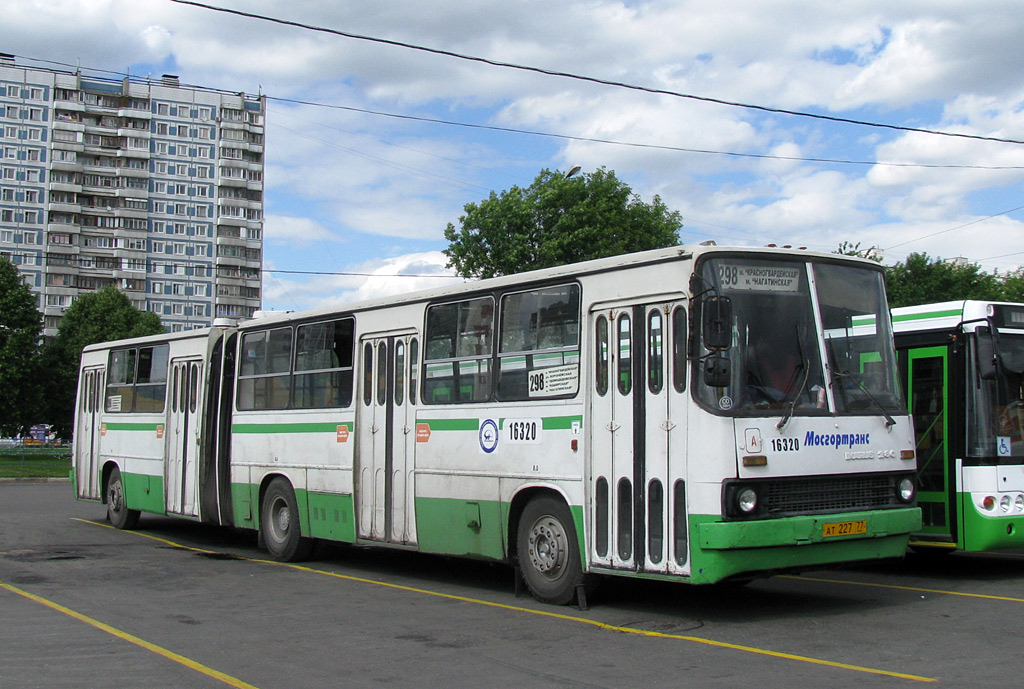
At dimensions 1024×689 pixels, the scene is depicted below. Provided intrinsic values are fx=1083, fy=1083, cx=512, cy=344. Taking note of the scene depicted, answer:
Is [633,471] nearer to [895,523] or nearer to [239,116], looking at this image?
[895,523]

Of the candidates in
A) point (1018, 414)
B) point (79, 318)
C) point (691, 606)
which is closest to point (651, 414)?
point (691, 606)

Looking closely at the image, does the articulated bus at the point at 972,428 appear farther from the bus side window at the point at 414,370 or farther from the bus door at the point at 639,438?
the bus side window at the point at 414,370

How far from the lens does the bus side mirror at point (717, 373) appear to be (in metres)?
8.42

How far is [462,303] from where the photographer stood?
37.8 ft

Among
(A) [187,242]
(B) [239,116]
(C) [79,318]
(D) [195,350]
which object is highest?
(B) [239,116]

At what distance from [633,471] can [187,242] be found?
109 metres

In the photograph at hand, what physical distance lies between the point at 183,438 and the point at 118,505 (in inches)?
120

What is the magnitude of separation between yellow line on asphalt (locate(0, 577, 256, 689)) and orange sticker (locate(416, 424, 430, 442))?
151 inches

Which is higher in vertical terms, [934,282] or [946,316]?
[934,282]

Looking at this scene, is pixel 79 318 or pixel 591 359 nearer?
pixel 591 359

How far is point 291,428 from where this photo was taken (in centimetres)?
1417

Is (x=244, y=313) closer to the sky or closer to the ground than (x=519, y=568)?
closer to the sky

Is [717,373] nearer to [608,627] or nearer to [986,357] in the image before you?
[608,627]

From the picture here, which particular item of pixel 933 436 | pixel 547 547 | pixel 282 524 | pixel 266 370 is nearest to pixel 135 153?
pixel 266 370
